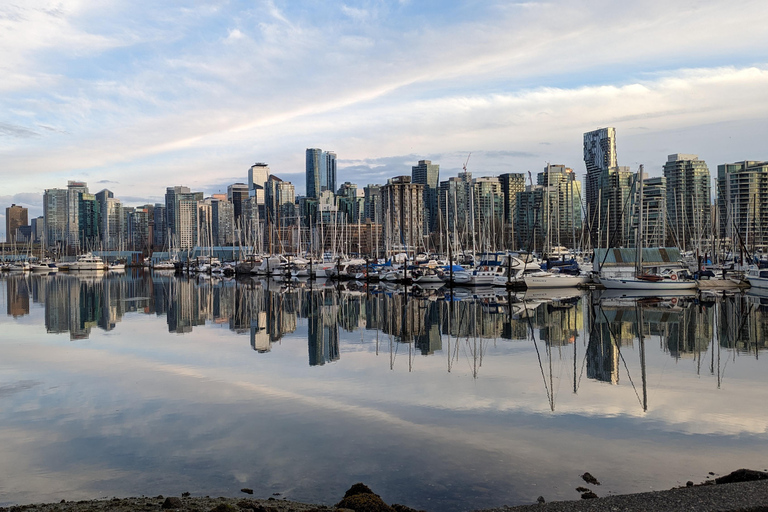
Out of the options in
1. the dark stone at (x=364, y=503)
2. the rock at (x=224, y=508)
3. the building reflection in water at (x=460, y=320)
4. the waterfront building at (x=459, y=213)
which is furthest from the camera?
the waterfront building at (x=459, y=213)

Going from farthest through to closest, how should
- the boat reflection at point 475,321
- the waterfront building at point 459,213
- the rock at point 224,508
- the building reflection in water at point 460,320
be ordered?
the waterfront building at point 459,213 < the building reflection in water at point 460,320 < the boat reflection at point 475,321 < the rock at point 224,508

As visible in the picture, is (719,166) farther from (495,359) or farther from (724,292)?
(495,359)

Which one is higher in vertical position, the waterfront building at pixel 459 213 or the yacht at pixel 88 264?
the waterfront building at pixel 459 213

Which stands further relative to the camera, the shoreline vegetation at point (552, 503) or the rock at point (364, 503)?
the rock at point (364, 503)

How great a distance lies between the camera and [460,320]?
39719 millimetres

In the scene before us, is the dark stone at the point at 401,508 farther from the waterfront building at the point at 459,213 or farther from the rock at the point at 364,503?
the waterfront building at the point at 459,213

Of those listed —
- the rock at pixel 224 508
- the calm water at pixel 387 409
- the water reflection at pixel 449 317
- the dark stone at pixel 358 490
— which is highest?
the rock at pixel 224 508

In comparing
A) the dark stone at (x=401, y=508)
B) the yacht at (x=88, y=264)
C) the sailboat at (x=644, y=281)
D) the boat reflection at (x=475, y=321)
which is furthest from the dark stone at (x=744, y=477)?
the yacht at (x=88, y=264)

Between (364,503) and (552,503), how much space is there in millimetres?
2771

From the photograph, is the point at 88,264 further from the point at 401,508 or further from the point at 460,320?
the point at 401,508

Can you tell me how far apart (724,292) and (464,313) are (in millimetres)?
31516

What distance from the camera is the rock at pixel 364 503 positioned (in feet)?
32.7

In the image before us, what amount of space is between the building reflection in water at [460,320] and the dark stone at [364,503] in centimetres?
1180

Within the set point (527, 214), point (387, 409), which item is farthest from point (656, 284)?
point (527, 214)
